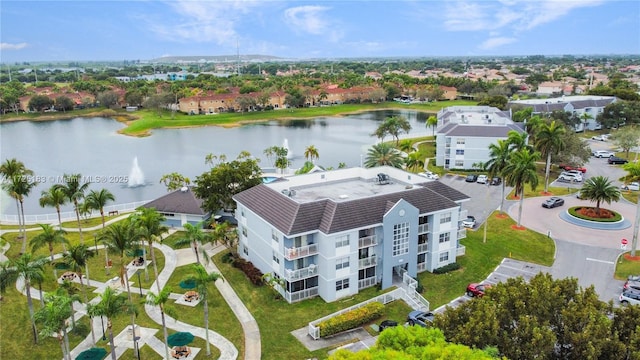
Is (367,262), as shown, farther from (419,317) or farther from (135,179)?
(135,179)

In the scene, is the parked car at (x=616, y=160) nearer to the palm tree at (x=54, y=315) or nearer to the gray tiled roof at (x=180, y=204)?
the gray tiled roof at (x=180, y=204)

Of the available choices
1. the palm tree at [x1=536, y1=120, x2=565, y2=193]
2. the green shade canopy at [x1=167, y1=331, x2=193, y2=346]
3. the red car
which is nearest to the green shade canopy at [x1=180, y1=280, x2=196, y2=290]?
the green shade canopy at [x1=167, y1=331, x2=193, y2=346]

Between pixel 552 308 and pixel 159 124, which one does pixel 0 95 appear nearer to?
pixel 159 124

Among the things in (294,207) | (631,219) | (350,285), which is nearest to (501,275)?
(350,285)

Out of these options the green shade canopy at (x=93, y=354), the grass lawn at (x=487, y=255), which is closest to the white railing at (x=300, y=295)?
the grass lawn at (x=487, y=255)

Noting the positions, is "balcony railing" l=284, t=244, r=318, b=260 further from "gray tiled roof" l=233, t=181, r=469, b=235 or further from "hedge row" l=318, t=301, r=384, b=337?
"hedge row" l=318, t=301, r=384, b=337

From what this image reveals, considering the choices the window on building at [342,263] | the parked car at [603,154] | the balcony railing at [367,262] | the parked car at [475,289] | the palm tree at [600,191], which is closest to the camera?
the window on building at [342,263]
